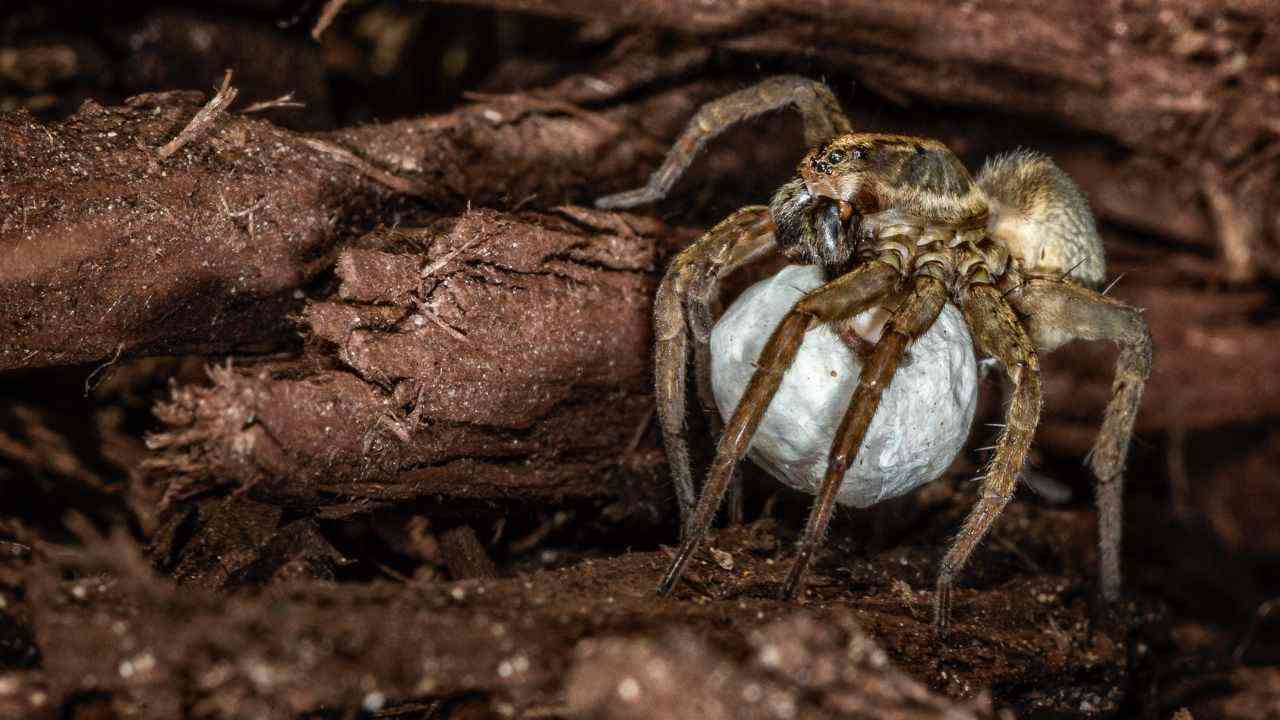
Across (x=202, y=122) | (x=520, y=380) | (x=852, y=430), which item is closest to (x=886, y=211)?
(x=852, y=430)

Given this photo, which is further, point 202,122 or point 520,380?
point 520,380

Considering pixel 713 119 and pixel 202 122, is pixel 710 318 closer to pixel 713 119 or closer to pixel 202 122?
pixel 713 119

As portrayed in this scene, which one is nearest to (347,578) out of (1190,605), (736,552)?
(736,552)

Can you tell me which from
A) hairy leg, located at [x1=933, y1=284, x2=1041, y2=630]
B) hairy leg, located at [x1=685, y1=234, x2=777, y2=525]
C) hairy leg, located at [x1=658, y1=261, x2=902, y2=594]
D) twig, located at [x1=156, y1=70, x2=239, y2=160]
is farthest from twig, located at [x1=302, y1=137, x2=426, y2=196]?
hairy leg, located at [x1=933, y1=284, x2=1041, y2=630]

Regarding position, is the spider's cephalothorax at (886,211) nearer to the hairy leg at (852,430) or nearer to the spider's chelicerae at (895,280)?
the spider's chelicerae at (895,280)

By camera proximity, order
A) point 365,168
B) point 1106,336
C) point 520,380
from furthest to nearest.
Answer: point 1106,336
point 365,168
point 520,380

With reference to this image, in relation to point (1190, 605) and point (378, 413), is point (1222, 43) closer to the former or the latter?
point (1190, 605)

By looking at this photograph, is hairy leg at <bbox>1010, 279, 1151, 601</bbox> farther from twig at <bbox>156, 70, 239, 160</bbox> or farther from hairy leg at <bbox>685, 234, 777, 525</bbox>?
twig at <bbox>156, 70, 239, 160</bbox>
